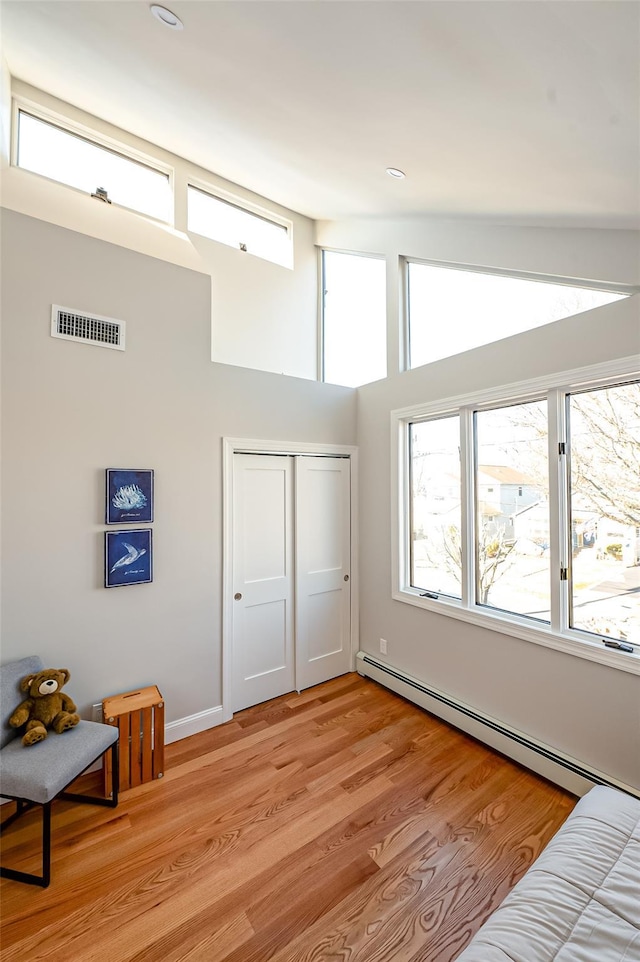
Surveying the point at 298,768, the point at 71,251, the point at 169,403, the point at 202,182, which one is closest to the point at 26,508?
the point at 169,403

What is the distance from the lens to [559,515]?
7.50 feet

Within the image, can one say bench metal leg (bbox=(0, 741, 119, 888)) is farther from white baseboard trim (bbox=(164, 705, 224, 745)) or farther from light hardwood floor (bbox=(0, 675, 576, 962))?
white baseboard trim (bbox=(164, 705, 224, 745))

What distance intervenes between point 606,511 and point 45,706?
319cm

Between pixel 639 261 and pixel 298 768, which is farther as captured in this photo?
pixel 298 768

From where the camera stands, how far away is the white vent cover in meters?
2.27

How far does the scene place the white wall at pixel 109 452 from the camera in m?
2.16

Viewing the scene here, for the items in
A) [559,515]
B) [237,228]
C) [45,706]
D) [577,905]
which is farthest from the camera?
[237,228]

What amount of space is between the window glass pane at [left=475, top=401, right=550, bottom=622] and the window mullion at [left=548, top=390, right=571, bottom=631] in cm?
7

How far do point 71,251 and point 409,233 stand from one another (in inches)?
101

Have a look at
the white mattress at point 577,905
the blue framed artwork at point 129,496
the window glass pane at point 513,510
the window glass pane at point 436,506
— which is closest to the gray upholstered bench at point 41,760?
the blue framed artwork at point 129,496

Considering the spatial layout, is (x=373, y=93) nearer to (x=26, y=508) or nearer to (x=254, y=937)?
(x=26, y=508)

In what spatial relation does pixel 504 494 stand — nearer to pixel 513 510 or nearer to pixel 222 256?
pixel 513 510

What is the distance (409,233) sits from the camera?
10.9 feet

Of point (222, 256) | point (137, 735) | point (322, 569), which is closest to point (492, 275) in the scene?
point (222, 256)
